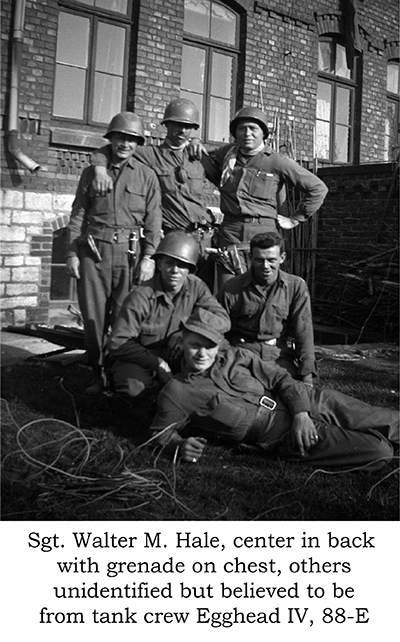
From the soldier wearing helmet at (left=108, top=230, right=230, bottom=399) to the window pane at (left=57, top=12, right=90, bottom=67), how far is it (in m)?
4.84

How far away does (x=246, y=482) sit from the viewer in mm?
3596

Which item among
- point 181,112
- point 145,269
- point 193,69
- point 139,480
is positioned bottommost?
point 139,480

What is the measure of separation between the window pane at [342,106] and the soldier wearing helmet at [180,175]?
6867mm

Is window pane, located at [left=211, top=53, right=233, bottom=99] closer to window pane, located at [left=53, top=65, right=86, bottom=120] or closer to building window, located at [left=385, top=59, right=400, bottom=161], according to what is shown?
window pane, located at [left=53, top=65, right=86, bottom=120]

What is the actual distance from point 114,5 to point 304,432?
693 centimetres

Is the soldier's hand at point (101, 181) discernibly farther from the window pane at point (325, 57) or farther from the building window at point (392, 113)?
the building window at point (392, 113)

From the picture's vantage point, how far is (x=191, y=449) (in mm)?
3730

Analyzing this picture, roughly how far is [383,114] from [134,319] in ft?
30.8

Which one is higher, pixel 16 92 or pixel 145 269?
pixel 16 92

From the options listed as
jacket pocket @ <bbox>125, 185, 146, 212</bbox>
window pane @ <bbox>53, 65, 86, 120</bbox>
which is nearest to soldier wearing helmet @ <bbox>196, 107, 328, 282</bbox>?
jacket pocket @ <bbox>125, 185, 146, 212</bbox>

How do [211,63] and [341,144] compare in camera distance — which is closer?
[211,63]

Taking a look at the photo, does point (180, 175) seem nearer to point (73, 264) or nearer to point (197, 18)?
point (73, 264)

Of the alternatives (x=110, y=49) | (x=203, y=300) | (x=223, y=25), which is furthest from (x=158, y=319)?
(x=223, y=25)
